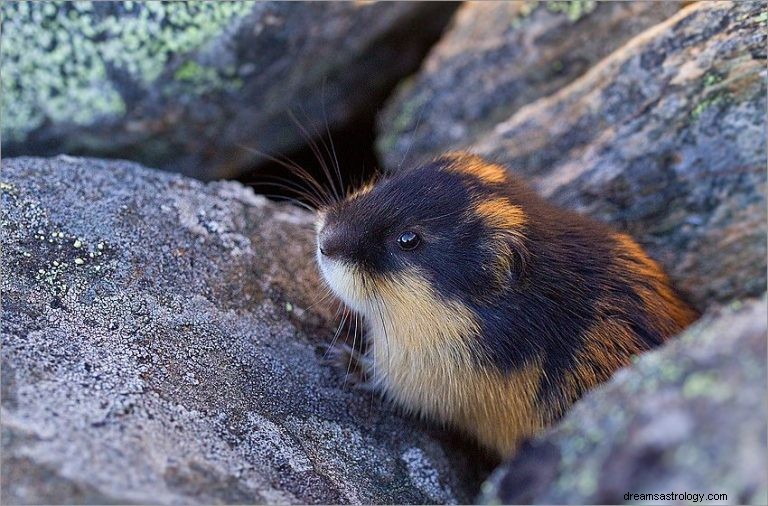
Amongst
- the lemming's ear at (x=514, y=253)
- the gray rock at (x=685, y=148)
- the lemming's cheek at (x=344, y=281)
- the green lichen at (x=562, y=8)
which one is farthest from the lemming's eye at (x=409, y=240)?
the green lichen at (x=562, y=8)

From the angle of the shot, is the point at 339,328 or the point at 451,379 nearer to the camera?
the point at 451,379

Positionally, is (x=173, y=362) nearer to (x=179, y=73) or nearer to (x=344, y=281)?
(x=344, y=281)

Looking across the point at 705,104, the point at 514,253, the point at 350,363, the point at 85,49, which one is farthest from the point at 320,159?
the point at 705,104

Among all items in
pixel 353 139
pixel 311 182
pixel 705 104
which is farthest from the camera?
pixel 353 139

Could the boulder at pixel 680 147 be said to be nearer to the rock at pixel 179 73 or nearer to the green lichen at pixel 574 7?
the green lichen at pixel 574 7

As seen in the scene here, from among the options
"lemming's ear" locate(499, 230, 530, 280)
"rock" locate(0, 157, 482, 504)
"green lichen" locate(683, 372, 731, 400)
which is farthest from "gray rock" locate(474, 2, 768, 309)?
"green lichen" locate(683, 372, 731, 400)

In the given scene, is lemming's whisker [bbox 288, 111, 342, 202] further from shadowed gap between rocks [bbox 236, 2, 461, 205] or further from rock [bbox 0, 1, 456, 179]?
rock [bbox 0, 1, 456, 179]
